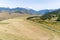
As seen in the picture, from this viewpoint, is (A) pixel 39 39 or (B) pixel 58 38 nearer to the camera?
(A) pixel 39 39

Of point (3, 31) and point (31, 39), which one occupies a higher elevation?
point (3, 31)

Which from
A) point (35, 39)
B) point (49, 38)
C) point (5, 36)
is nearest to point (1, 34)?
point (5, 36)

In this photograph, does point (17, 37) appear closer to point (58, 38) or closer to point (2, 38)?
point (2, 38)

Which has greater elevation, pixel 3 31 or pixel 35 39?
pixel 3 31

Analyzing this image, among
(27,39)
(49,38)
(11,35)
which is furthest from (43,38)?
(11,35)

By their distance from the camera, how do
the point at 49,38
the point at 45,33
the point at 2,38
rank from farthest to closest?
the point at 45,33 < the point at 49,38 < the point at 2,38

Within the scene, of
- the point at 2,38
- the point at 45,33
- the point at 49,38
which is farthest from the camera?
the point at 45,33

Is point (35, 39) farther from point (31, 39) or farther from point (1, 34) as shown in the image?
point (1, 34)

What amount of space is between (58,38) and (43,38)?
6.35 ft

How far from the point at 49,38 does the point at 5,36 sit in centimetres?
503

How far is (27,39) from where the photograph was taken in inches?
744

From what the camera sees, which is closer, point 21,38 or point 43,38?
point 21,38

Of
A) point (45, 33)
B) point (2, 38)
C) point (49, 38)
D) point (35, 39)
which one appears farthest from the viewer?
point (45, 33)

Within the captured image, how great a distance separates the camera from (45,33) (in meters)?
22.8
